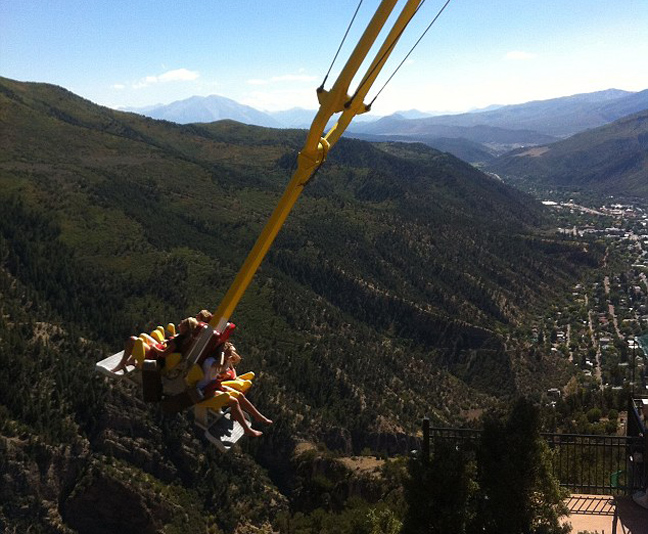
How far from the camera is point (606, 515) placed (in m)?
14.8

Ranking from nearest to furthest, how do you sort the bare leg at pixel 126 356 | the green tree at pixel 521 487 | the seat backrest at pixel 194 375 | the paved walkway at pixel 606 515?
1. the seat backrest at pixel 194 375
2. the bare leg at pixel 126 356
3. the green tree at pixel 521 487
4. the paved walkway at pixel 606 515

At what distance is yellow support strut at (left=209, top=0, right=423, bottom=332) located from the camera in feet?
32.8

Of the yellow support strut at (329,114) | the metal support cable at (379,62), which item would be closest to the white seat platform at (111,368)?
the yellow support strut at (329,114)

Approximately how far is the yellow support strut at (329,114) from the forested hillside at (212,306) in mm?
35014

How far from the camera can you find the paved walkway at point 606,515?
14258mm

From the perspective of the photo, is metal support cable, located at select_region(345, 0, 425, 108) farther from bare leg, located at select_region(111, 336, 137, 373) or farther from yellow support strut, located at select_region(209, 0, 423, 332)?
bare leg, located at select_region(111, 336, 137, 373)

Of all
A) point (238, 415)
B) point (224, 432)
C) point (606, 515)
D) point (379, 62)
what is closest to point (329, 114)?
point (379, 62)

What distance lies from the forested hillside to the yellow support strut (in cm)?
3501

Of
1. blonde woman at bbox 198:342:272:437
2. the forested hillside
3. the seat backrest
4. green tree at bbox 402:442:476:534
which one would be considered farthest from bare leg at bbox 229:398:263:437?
the forested hillside

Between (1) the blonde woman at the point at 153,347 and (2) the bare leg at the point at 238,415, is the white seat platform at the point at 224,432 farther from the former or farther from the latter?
(1) the blonde woman at the point at 153,347

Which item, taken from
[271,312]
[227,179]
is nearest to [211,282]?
[271,312]

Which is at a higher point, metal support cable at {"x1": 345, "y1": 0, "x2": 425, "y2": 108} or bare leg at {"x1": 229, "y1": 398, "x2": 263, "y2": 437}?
metal support cable at {"x1": 345, "y1": 0, "x2": 425, "y2": 108}

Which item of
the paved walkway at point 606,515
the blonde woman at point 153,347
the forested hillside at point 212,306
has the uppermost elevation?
the blonde woman at point 153,347

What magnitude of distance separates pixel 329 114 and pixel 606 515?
1352 centimetres
